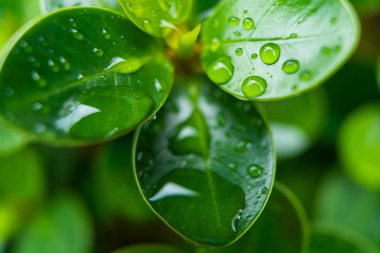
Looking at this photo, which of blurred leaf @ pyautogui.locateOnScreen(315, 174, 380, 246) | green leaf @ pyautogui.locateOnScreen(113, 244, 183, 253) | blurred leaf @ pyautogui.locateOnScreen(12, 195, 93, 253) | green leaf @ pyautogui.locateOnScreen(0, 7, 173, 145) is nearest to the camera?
green leaf @ pyautogui.locateOnScreen(0, 7, 173, 145)

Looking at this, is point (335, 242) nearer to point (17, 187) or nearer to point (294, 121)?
point (294, 121)

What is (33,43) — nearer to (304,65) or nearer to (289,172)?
(304,65)

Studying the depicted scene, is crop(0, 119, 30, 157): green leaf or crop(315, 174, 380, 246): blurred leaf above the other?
crop(0, 119, 30, 157): green leaf

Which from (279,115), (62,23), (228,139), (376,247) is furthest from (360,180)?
(62,23)

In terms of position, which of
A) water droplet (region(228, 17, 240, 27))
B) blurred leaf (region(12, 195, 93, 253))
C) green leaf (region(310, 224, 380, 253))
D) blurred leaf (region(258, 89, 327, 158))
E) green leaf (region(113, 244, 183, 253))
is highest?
water droplet (region(228, 17, 240, 27))

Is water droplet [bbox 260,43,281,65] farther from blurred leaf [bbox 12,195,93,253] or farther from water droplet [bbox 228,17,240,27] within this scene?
blurred leaf [bbox 12,195,93,253]

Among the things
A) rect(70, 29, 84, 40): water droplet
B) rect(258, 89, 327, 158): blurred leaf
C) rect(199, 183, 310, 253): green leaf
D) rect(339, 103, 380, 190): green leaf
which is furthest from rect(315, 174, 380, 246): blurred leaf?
rect(70, 29, 84, 40): water droplet

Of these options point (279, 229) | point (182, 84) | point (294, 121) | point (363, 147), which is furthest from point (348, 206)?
point (182, 84)

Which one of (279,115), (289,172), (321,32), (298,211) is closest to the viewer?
(321,32)
